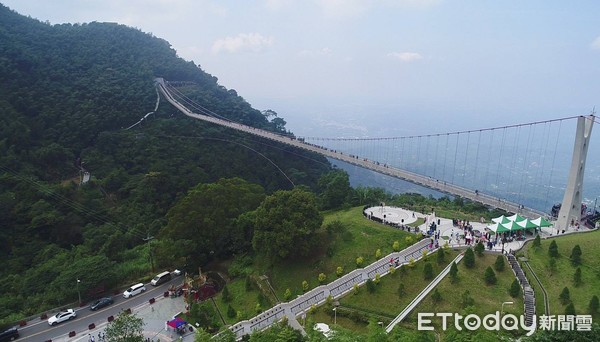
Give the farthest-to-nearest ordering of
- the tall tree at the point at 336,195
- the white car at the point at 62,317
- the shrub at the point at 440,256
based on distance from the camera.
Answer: the tall tree at the point at 336,195 → the white car at the point at 62,317 → the shrub at the point at 440,256

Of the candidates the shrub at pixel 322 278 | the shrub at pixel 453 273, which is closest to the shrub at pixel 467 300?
the shrub at pixel 453 273

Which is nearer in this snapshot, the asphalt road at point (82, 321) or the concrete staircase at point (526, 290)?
the concrete staircase at point (526, 290)

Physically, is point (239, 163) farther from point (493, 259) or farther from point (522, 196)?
point (522, 196)

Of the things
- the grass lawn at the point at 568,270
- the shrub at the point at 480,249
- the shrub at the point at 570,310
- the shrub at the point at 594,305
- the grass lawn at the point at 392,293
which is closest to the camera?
the shrub at the point at 570,310

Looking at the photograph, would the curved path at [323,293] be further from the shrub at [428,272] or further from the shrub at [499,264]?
the shrub at [499,264]

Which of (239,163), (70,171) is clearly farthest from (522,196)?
(70,171)

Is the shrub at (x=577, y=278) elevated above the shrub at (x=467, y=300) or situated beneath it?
elevated above

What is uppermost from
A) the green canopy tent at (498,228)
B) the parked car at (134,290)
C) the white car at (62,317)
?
the green canopy tent at (498,228)

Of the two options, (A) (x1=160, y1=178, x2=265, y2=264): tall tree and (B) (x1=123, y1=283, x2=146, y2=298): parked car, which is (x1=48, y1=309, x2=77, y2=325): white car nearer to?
(B) (x1=123, y1=283, x2=146, y2=298): parked car
